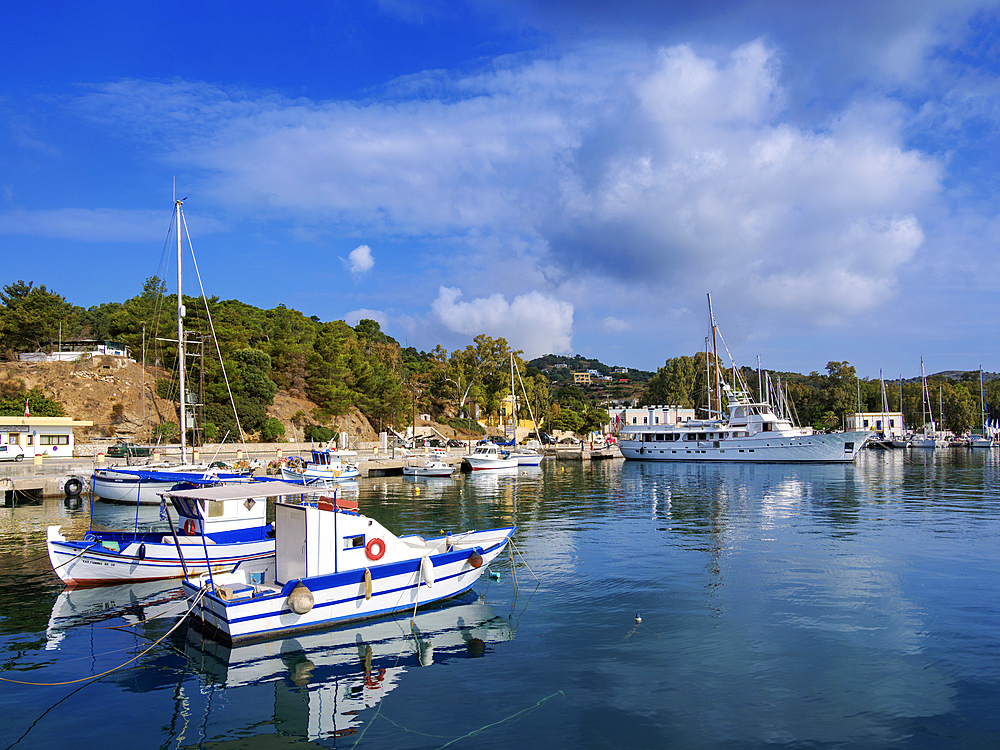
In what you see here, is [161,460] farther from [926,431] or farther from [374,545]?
[926,431]

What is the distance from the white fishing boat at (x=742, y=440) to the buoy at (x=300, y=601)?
218 feet

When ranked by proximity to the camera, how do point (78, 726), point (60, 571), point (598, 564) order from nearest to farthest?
point (78, 726)
point (60, 571)
point (598, 564)

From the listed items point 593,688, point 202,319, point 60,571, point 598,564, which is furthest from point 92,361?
point 593,688

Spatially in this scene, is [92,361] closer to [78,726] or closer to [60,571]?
[60,571]

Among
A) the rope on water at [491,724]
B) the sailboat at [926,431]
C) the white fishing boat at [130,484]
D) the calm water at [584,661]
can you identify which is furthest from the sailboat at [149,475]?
the sailboat at [926,431]

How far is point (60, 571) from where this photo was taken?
17750 millimetres

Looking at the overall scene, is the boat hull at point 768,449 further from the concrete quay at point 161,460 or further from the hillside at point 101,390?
the hillside at point 101,390

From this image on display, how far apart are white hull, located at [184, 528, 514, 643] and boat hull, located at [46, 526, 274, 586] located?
2574mm

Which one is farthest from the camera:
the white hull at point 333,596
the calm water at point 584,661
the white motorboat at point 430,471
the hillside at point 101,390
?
the hillside at point 101,390

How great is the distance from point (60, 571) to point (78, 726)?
31.3 feet

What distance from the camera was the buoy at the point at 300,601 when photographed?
13.3 meters

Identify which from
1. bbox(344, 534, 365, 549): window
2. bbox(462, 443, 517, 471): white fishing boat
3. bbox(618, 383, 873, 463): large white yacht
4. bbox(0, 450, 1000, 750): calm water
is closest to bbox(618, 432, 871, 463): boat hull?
bbox(618, 383, 873, 463): large white yacht

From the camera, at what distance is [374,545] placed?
14.9 meters

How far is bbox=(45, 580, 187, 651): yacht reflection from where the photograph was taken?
49.9 ft
